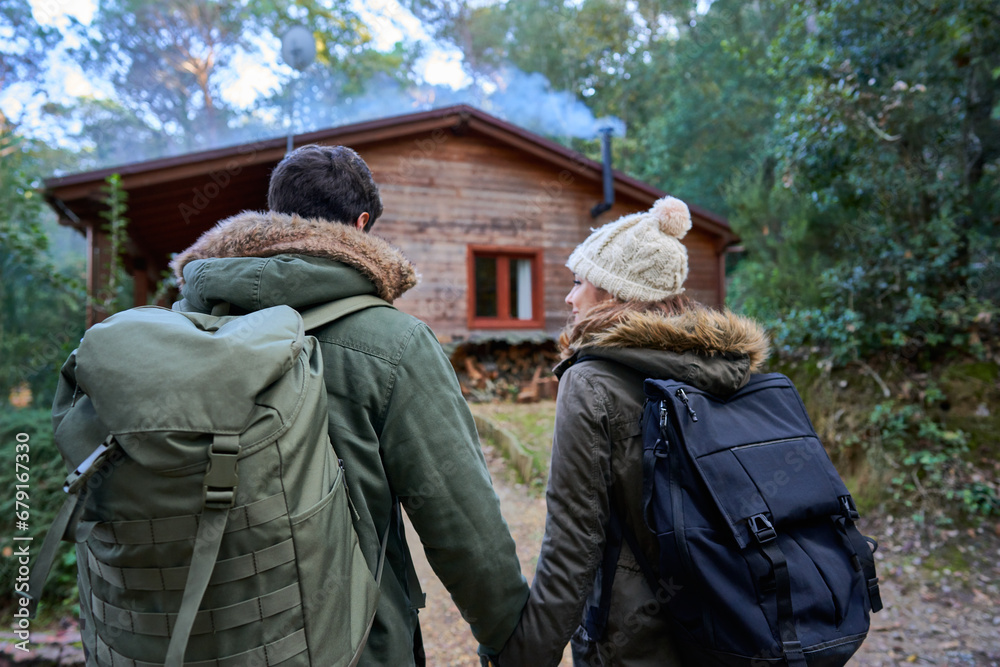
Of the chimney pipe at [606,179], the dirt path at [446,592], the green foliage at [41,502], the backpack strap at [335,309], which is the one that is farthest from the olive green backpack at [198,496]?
the chimney pipe at [606,179]

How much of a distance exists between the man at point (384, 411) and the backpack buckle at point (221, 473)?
35 cm

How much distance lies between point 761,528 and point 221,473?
1207mm

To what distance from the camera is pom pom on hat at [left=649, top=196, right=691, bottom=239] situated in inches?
75.7

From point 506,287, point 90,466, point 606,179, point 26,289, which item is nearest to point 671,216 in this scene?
point 90,466

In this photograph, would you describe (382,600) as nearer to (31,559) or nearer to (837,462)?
(31,559)

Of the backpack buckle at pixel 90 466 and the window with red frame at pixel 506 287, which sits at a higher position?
the window with red frame at pixel 506 287

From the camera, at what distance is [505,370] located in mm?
10367

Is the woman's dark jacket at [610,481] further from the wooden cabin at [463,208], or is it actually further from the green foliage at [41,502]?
the wooden cabin at [463,208]

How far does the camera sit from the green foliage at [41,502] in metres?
4.73

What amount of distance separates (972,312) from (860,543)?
5571 mm

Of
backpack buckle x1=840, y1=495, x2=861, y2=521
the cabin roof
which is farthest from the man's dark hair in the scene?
the cabin roof

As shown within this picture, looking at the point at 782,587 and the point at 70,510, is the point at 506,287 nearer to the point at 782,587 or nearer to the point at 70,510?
the point at 782,587

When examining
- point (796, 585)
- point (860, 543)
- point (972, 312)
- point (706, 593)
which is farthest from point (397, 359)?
point (972, 312)

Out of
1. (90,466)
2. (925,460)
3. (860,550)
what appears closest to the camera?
(90,466)
